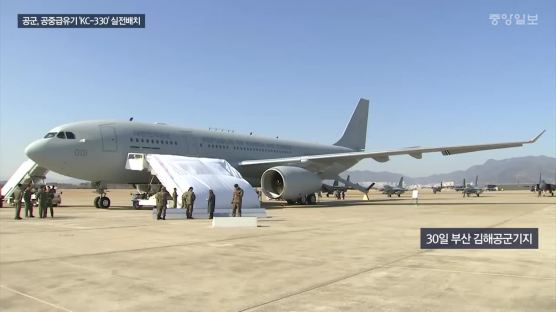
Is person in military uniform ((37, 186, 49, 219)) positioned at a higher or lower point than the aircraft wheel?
higher

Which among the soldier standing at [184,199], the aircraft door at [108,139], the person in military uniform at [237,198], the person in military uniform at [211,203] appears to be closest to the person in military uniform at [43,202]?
the soldier standing at [184,199]

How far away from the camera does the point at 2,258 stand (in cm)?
771

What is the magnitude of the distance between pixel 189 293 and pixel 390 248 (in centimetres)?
519

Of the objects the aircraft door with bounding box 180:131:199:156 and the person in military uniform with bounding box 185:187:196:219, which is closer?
the person in military uniform with bounding box 185:187:196:219

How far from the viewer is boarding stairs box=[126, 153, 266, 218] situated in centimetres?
1902

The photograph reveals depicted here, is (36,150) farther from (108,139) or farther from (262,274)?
(262,274)

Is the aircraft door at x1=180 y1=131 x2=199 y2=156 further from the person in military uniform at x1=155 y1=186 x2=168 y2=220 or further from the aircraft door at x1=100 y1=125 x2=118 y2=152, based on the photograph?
the person in military uniform at x1=155 y1=186 x2=168 y2=220

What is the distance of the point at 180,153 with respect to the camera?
2552 centimetres

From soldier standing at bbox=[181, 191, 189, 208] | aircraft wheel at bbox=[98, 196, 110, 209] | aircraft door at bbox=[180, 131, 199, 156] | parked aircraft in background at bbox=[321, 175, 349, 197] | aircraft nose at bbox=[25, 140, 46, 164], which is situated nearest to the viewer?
soldier standing at bbox=[181, 191, 189, 208]

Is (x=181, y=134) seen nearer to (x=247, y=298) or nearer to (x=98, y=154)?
(x=98, y=154)

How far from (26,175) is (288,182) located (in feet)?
46.7

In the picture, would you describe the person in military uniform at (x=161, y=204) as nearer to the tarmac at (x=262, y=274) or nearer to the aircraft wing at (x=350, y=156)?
the tarmac at (x=262, y=274)

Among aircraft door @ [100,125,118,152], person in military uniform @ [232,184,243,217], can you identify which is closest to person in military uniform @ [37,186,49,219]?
aircraft door @ [100,125,118,152]

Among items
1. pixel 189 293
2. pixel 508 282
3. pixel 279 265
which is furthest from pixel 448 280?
pixel 189 293
